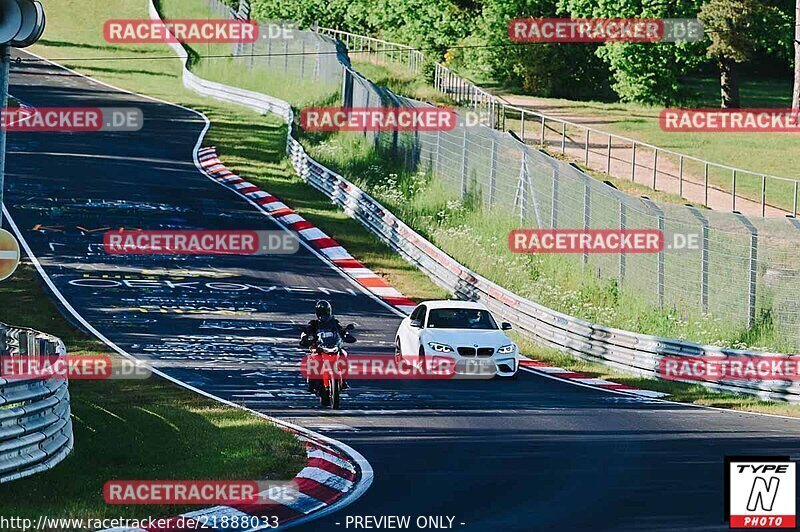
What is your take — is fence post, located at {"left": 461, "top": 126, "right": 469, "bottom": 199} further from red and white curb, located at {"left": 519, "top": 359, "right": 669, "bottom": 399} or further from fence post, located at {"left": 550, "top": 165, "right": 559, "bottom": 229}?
red and white curb, located at {"left": 519, "top": 359, "right": 669, "bottom": 399}

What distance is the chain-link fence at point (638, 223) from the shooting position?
81.0 ft

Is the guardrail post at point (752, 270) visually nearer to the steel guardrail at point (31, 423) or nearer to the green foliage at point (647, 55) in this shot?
the steel guardrail at point (31, 423)

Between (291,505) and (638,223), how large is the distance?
51.0 ft

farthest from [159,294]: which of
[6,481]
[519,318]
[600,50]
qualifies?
[600,50]

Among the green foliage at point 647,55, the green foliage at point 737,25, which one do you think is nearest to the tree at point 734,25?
the green foliage at point 737,25

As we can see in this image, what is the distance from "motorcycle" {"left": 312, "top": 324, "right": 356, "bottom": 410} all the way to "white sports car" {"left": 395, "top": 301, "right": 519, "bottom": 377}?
11.1 feet

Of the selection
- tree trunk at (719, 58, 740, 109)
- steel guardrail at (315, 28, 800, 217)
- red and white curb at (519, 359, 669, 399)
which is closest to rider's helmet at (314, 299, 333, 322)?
red and white curb at (519, 359, 669, 399)

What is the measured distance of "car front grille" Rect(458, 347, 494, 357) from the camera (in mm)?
23203

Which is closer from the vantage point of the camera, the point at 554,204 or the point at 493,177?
the point at 554,204

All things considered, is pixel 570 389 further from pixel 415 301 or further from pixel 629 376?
pixel 415 301

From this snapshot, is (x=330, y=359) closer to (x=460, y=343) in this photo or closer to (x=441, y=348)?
(x=441, y=348)

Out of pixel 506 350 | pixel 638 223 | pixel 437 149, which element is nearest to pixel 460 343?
pixel 506 350

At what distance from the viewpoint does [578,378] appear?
24.5m

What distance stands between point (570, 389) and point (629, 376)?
234 cm
